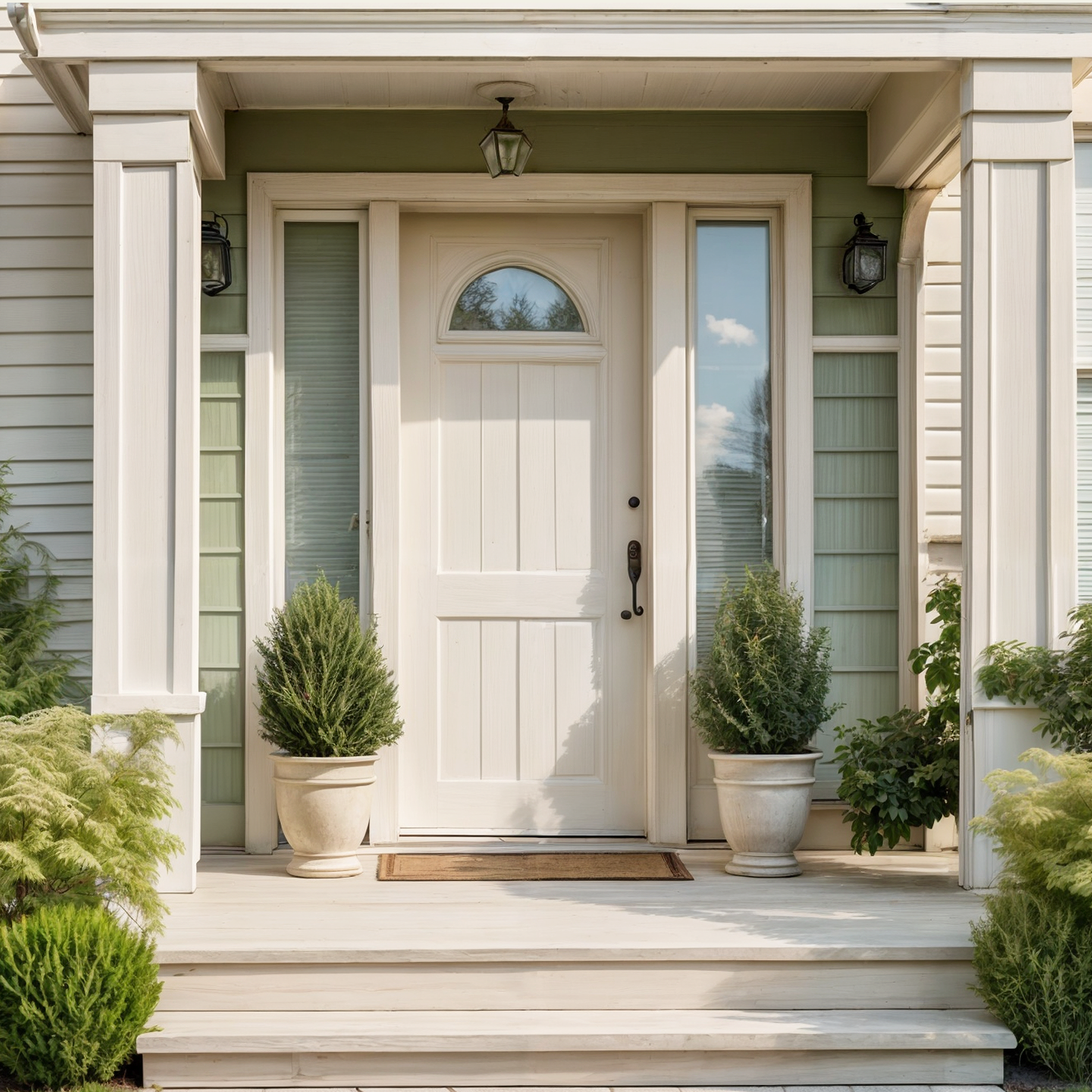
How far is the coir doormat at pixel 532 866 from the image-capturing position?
13.5ft

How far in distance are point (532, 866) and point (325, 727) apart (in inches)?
33.1

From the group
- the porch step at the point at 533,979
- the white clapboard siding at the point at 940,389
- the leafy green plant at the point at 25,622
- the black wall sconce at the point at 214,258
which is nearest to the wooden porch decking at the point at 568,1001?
the porch step at the point at 533,979

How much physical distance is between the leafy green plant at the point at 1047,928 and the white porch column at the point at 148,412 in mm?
2231

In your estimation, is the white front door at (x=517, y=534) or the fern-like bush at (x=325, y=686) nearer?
the fern-like bush at (x=325, y=686)

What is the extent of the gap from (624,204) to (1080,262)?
1670 millimetres

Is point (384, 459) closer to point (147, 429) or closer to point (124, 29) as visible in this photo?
point (147, 429)

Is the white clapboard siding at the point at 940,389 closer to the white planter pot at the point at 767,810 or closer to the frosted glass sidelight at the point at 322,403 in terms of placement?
the white planter pot at the point at 767,810

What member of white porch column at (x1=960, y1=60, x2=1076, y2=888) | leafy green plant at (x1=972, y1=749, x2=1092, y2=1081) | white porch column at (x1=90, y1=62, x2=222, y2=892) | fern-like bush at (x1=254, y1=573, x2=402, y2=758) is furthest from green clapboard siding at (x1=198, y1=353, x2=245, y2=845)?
leafy green plant at (x1=972, y1=749, x2=1092, y2=1081)

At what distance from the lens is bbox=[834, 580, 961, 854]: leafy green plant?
4.06m

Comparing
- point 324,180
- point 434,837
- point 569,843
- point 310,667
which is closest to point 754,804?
point 569,843

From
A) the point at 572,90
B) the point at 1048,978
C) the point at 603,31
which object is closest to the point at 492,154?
the point at 572,90

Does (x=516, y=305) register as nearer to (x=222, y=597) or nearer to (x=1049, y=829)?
(x=222, y=597)

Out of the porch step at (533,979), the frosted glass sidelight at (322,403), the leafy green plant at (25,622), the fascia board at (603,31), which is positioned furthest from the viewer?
the frosted glass sidelight at (322,403)

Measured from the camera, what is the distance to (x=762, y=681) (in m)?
4.12
